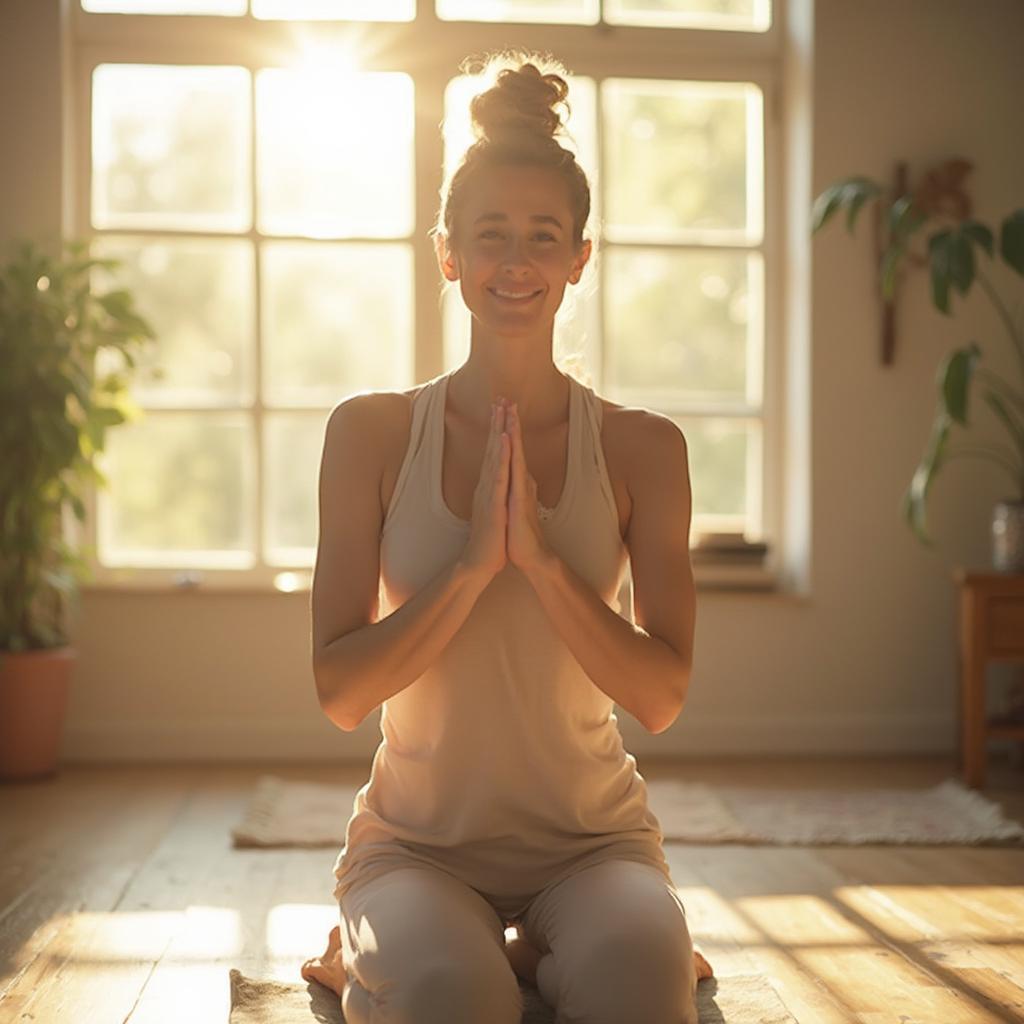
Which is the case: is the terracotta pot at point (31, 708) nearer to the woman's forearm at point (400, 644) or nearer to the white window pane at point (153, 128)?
the white window pane at point (153, 128)

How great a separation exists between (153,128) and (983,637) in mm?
3056

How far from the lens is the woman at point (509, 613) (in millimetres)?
1864

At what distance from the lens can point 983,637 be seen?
4.05 meters

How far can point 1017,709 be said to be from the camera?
4.36m

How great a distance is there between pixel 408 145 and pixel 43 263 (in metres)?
1.26

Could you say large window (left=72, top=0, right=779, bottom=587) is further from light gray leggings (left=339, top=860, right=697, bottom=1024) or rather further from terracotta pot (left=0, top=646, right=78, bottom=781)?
light gray leggings (left=339, top=860, right=697, bottom=1024)

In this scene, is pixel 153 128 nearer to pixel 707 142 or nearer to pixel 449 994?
pixel 707 142

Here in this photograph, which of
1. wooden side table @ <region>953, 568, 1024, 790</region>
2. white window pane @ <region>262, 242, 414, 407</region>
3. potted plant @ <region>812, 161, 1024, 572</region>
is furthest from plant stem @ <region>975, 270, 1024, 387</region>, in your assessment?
white window pane @ <region>262, 242, 414, 407</region>

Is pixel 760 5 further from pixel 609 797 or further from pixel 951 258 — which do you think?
pixel 609 797

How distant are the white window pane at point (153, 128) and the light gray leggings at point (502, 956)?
3208 millimetres

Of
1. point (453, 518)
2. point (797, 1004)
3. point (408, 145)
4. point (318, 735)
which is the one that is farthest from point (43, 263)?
point (797, 1004)

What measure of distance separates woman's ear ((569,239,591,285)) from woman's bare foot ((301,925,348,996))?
3.39 ft

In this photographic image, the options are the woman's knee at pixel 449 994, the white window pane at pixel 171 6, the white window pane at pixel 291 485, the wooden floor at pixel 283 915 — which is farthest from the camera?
the white window pane at pixel 291 485

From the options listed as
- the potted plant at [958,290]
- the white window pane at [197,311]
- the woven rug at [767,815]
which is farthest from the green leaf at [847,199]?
the white window pane at [197,311]
